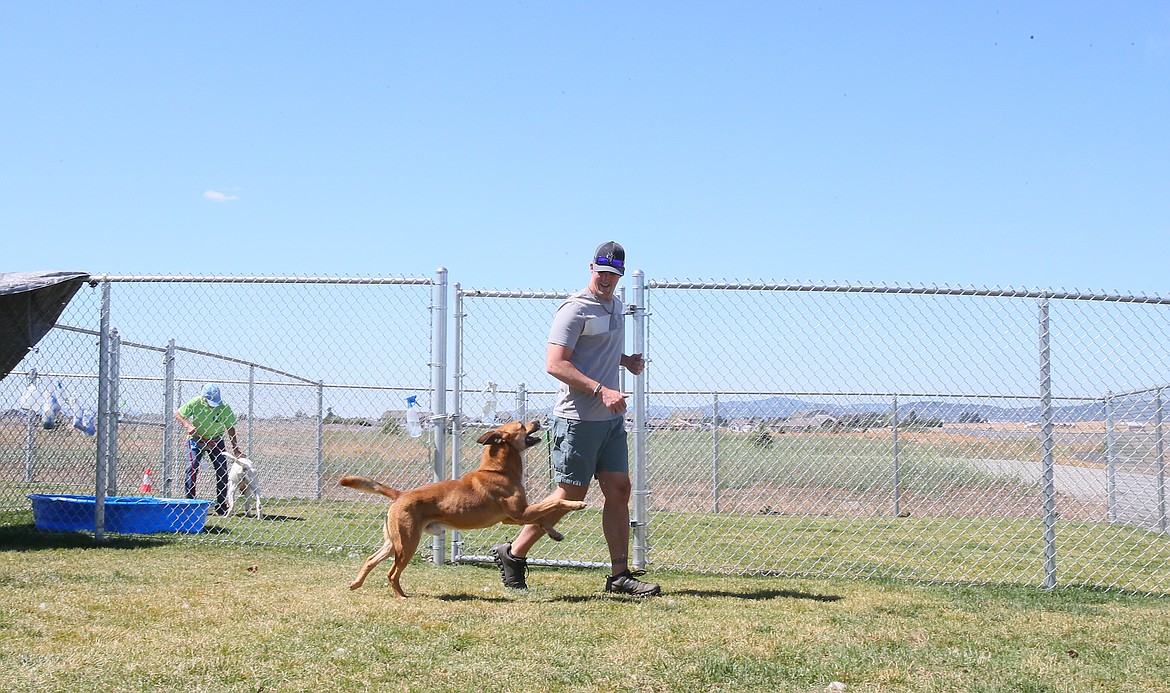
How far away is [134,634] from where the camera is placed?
390 centimetres

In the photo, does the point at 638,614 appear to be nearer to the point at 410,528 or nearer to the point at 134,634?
the point at 410,528

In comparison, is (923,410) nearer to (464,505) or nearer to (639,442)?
(639,442)

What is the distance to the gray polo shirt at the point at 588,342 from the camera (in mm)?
5152

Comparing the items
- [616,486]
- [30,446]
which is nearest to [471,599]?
[616,486]

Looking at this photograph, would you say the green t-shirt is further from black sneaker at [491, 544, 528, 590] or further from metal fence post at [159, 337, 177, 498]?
black sneaker at [491, 544, 528, 590]

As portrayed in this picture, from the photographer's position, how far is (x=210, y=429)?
33.7 feet

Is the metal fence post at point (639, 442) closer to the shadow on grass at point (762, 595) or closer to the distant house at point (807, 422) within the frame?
the shadow on grass at point (762, 595)

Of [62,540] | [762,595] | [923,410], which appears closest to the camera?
[762,595]

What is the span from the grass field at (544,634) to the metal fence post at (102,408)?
1052 mm

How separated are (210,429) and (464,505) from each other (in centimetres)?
Result: 615

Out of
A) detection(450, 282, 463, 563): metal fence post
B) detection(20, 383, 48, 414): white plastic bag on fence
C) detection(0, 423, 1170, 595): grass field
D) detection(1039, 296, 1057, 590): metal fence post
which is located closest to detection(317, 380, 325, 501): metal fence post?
detection(0, 423, 1170, 595): grass field

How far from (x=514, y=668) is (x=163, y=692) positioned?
116 centimetres

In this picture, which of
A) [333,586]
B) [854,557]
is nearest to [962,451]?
[854,557]

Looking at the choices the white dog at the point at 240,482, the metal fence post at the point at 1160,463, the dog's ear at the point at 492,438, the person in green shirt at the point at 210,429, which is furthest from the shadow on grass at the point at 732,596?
the person in green shirt at the point at 210,429
